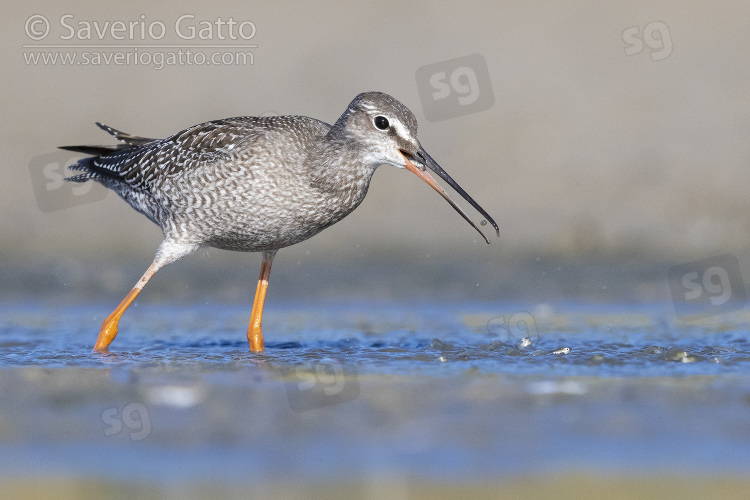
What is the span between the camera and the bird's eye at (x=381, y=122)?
9516 mm

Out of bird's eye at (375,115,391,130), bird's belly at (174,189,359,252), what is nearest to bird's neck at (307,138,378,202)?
bird's belly at (174,189,359,252)

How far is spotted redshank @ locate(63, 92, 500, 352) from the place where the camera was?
956cm

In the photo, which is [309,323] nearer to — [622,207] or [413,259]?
[413,259]

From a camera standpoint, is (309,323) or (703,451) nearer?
(703,451)

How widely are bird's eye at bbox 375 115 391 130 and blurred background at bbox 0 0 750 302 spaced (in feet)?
13.1

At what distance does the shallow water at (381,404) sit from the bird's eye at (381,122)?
6.20 feet

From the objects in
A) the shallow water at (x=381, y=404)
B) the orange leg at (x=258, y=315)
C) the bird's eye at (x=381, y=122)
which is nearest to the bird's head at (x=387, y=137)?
the bird's eye at (x=381, y=122)

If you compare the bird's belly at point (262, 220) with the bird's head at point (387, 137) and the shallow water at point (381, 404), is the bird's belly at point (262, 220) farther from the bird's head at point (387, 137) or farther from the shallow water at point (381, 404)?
the shallow water at point (381, 404)

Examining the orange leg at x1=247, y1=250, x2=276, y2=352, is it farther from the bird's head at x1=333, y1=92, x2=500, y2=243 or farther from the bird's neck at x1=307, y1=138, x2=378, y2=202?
the bird's head at x1=333, y1=92, x2=500, y2=243

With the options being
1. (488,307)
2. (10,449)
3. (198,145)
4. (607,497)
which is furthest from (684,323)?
(10,449)

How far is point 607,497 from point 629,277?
8616mm

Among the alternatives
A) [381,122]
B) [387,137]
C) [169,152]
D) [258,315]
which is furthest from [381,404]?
[169,152]

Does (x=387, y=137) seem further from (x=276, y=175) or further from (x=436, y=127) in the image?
(x=436, y=127)

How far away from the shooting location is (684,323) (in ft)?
37.5
